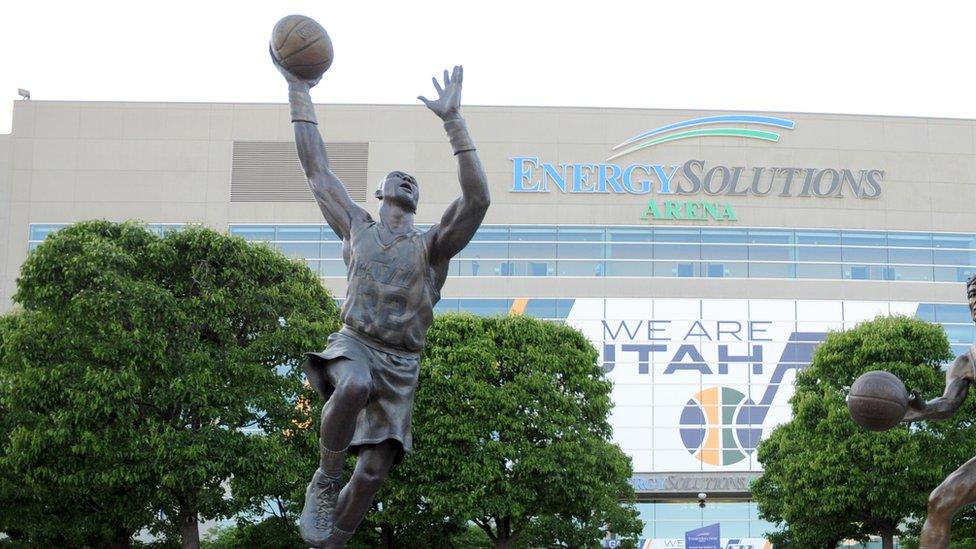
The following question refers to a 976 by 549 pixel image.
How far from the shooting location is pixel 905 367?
3491 cm

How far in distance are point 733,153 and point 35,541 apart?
4047 centimetres

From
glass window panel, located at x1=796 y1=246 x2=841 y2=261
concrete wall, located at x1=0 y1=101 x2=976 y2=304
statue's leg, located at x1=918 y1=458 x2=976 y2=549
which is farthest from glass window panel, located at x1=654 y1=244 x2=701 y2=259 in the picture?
statue's leg, located at x1=918 y1=458 x2=976 y2=549

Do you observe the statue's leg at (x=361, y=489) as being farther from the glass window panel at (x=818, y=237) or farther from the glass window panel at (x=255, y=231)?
the glass window panel at (x=818, y=237)

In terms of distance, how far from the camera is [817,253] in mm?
60031

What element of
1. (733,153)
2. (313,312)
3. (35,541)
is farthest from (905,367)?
(733,153)

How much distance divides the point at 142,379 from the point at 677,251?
35257 millimetres

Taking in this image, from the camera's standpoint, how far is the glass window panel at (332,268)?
59438 millimetres

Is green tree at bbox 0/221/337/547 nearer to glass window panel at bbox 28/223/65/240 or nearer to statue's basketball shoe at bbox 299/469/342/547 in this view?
statue's basketball shoe at bbox 299/469/342/547

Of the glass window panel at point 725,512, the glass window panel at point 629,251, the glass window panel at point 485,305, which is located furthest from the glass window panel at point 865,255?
the glass window panel at point 485,305

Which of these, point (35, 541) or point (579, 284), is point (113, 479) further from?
point (579, 284)

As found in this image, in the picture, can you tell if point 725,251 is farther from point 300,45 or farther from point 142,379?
point 300,45

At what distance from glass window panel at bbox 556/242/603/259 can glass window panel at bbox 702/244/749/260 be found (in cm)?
508

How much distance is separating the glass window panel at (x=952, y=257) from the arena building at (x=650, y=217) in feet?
0.45

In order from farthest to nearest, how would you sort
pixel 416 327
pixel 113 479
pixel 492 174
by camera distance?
pixel 492 174, pixel 113 479, pixel 416 327
